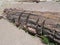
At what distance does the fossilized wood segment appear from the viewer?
3438 millimetres

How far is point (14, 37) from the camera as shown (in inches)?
153

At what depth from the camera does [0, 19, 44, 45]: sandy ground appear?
364 cm

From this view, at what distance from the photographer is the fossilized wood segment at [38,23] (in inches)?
135

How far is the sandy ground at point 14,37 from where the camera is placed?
11.9ft

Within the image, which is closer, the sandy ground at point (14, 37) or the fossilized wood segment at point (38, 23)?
the fossilized wood segment at point (38, 23)

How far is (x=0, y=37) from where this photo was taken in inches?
155

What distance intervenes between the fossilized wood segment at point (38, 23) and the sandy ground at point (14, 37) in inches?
6.3

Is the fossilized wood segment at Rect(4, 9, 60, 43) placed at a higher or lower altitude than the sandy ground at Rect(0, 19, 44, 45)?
higher

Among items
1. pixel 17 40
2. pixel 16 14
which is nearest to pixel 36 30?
pixel 17 40

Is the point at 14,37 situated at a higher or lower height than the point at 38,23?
lower

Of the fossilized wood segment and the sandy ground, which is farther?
the sandy ground

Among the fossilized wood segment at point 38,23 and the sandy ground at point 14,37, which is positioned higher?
the fossilized wood segment at point 38,23

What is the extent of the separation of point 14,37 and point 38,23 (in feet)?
1.69

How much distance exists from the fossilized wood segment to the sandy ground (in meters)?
0.16
